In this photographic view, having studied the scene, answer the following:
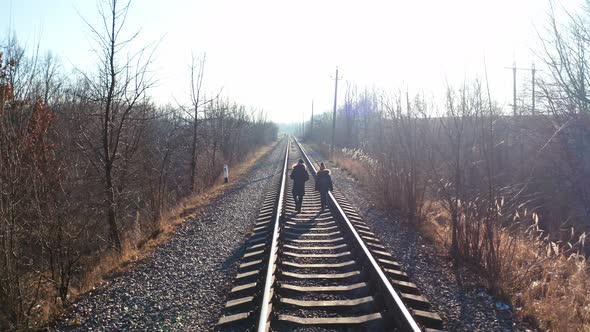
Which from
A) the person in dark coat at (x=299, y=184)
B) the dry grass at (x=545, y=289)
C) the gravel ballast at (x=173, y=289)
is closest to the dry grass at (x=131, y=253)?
the gravel ballast at (x=173, y=289)

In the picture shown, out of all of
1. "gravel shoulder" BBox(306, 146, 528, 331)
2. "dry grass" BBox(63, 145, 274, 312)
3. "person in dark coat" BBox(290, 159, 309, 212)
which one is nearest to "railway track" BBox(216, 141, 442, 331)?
"gravel shoulder" BBox(306, 146, 528, 331)

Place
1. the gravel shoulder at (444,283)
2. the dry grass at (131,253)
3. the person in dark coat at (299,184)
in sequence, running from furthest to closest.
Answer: the person in dark coat at (299,184), the dry grass at (131,253), the gravel shoulder at (444,283)

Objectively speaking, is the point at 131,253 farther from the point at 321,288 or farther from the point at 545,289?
the point at 545,289

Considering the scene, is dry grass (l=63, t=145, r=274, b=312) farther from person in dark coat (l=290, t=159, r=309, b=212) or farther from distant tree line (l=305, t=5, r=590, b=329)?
distant tree line (l=305, t=5, r=590, b=329)

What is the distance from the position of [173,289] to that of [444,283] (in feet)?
13.4

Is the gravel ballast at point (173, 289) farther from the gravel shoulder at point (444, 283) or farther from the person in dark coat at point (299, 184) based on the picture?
the gravel shoulder at point (444, 283)

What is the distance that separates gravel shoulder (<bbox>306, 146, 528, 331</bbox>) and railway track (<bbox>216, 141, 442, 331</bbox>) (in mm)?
230

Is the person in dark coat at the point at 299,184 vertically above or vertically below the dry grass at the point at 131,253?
above

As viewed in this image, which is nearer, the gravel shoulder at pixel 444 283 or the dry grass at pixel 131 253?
the gravel shoulder at pixel 444 283

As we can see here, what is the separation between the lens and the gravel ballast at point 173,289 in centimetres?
439

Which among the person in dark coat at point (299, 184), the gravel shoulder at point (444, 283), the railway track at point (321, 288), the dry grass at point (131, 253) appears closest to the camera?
the railway track at point (321, 288)

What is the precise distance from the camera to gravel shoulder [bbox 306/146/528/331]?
4375 millimetres

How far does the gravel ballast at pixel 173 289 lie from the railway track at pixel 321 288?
29 cm

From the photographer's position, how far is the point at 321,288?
502cm
